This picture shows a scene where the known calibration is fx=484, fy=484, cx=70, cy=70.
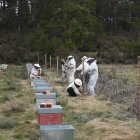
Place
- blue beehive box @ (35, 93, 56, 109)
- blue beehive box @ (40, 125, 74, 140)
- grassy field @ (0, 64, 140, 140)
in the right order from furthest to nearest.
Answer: blue beehive box @ (35, 93, 56, 109) → grassy field @ (0, 64, 140, 140) → blue beehive box @ (40, 125, 74, 140)

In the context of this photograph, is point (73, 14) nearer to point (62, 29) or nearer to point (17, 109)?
point (62, 29)

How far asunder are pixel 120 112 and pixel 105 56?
87.7 feet

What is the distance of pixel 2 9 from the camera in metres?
53.0

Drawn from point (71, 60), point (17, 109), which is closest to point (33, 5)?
point (71, 60)

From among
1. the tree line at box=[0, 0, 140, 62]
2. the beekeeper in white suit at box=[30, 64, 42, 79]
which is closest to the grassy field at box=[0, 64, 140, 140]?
the beekeeper in white suit at box=[30, 64, 42, 79]

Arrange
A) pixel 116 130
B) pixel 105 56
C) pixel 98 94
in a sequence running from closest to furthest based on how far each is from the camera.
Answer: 1. pixel 116 130
2. pixel 98 94
3. pixel 105 56

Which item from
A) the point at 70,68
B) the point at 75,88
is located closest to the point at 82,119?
the point at 75,88

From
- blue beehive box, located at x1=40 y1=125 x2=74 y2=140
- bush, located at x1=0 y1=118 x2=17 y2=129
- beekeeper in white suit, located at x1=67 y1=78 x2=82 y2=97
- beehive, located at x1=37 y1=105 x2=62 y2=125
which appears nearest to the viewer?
blue beehive box, located at x1=40 y1=125 x2=74 y2=140

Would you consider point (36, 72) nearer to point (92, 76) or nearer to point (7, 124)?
point (92, 76)

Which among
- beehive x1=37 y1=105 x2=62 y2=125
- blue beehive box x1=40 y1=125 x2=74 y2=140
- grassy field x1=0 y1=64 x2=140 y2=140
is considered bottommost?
grassy field x1=0 y1=64 x2=140 y2=140

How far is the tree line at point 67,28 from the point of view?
124 feet

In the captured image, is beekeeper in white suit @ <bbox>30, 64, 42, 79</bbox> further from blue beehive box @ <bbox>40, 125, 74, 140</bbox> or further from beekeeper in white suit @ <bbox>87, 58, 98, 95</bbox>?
blue beehive box @ <bbox>40, 125, 74, 140</bbox>

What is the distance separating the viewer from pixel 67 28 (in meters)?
39.7

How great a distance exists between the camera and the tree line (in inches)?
1491
